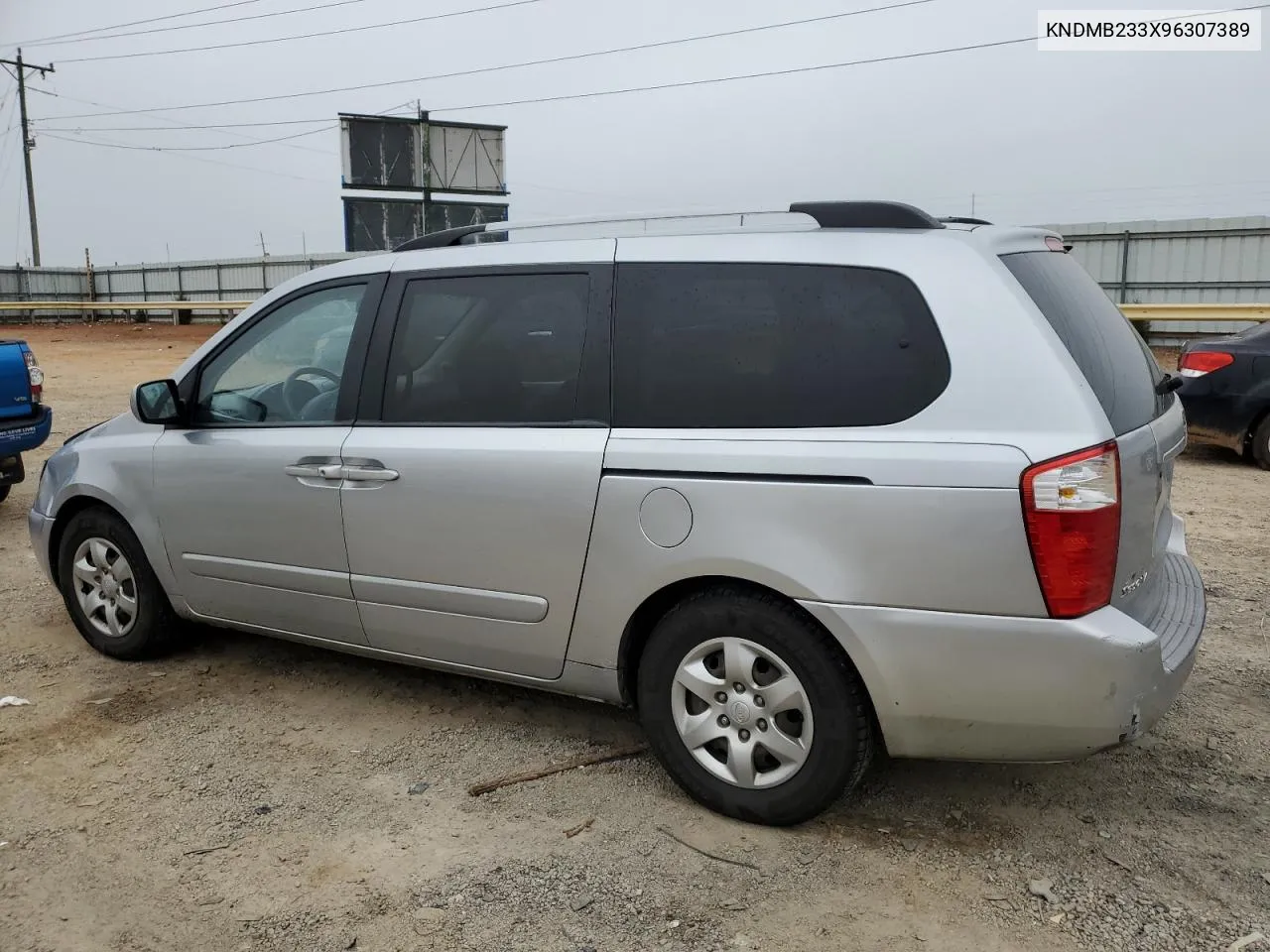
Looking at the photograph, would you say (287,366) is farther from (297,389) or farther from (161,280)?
(161,280)

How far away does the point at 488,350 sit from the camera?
11.7ft

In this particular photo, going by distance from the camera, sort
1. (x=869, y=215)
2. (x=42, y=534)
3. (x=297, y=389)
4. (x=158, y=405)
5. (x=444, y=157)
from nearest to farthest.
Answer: (x=869, y=215) → (x=297, y=389) → (x=158, y=405) → (x=42, y=534) → (x=444, y=157)

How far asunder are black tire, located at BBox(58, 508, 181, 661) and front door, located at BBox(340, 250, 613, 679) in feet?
3.99

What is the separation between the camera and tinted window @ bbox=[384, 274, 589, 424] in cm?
340

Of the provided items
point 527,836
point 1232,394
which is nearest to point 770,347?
point 527,836

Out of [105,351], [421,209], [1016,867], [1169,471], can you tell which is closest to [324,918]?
[1016,867]

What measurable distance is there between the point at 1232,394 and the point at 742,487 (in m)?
7.40

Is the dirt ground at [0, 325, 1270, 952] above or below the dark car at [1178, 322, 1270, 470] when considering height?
below

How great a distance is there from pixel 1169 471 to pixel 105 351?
26.2m

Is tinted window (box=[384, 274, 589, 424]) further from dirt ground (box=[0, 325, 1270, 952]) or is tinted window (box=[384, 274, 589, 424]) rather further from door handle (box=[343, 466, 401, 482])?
dirt ground (box=[0, 325, 1270, 952])

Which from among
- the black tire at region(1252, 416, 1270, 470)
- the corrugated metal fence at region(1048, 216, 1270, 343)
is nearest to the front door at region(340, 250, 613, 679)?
the black tire at region(1252, 416, 1270, 470)

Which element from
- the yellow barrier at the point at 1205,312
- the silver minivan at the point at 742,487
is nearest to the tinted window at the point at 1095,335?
the silver minivan at the point at 742,487

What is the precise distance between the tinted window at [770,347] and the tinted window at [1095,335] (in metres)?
0.36

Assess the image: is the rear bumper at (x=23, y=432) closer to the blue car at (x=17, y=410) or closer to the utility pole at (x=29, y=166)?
the blue car at (x=17, y=410)
